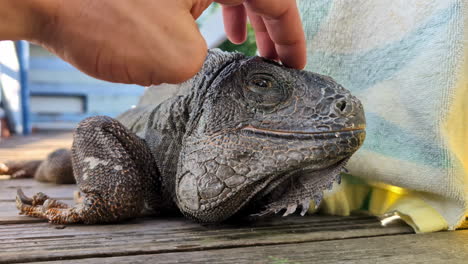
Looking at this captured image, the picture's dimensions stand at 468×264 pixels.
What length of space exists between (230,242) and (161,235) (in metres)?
0.28

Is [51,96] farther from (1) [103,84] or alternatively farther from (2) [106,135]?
(2) [106,135]

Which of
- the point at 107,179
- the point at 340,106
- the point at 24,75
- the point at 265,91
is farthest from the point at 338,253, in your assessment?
the point at 24,75

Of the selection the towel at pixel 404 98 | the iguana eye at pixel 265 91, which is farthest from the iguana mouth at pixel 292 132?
the towel at pixel 404 98

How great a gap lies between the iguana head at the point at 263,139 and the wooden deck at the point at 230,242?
0.13 meters

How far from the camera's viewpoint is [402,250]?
1633mm

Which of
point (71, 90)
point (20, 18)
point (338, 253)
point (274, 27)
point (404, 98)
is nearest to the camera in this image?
point (20, 18)

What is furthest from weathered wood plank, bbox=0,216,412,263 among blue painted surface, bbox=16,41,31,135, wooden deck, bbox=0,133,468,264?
blue painted surface, bbox=16,41,31,135

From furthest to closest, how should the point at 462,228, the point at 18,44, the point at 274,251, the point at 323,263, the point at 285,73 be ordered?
the point at 18,44 → the point at 462,228 → the point at 285,73 → the point at 274,251 → the point at 323,263

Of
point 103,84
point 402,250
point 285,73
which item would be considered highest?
point 103,84

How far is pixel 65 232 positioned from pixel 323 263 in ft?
3.29

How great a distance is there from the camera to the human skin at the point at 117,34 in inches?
37.3

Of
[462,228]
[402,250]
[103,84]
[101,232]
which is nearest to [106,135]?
[101,232]

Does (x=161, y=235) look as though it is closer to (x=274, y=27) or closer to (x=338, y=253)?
(x=338, y=253)

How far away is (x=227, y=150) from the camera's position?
163 cm
